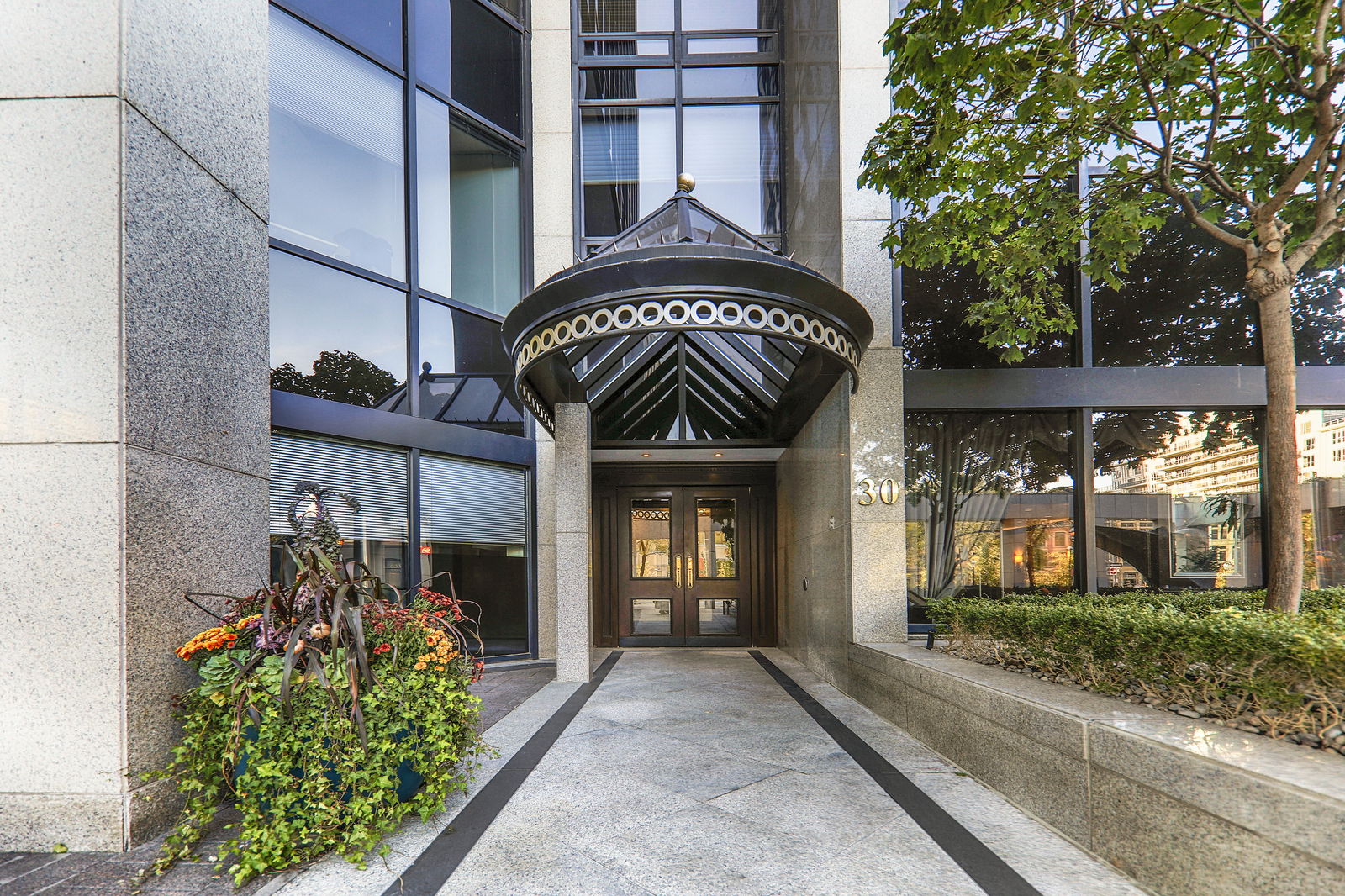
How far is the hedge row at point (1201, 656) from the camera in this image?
263 centimetres

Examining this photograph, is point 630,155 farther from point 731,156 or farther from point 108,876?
point 108,876

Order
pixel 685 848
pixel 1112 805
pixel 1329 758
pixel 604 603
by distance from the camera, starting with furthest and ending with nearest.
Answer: pixel 604 603, pixel 685 848, pixel 1112 805, pixel 1329 758

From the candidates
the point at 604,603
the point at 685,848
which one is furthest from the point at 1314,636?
the point at 604,603

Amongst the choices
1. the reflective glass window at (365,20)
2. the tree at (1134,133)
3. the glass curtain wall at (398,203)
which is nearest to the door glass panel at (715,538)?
the glass curtain wall at (398,203)

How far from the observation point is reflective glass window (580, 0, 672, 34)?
31.5 ft

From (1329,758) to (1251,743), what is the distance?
23 cm

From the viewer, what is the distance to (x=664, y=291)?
15.5ft

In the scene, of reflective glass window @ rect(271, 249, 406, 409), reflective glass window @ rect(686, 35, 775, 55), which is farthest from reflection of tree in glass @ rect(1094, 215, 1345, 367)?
reflective glass window @ rect(271, 249, 406, 409)

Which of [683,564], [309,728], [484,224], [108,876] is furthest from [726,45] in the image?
[108,876]

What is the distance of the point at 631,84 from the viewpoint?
958 cm

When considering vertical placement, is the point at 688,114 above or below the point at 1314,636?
above

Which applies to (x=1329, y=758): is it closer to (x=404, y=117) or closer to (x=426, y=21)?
(x=404, y=117)

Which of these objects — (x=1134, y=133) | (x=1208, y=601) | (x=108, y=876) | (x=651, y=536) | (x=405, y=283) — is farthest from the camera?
(x=651, y=536)

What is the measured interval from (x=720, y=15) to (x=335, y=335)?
22.8ft
